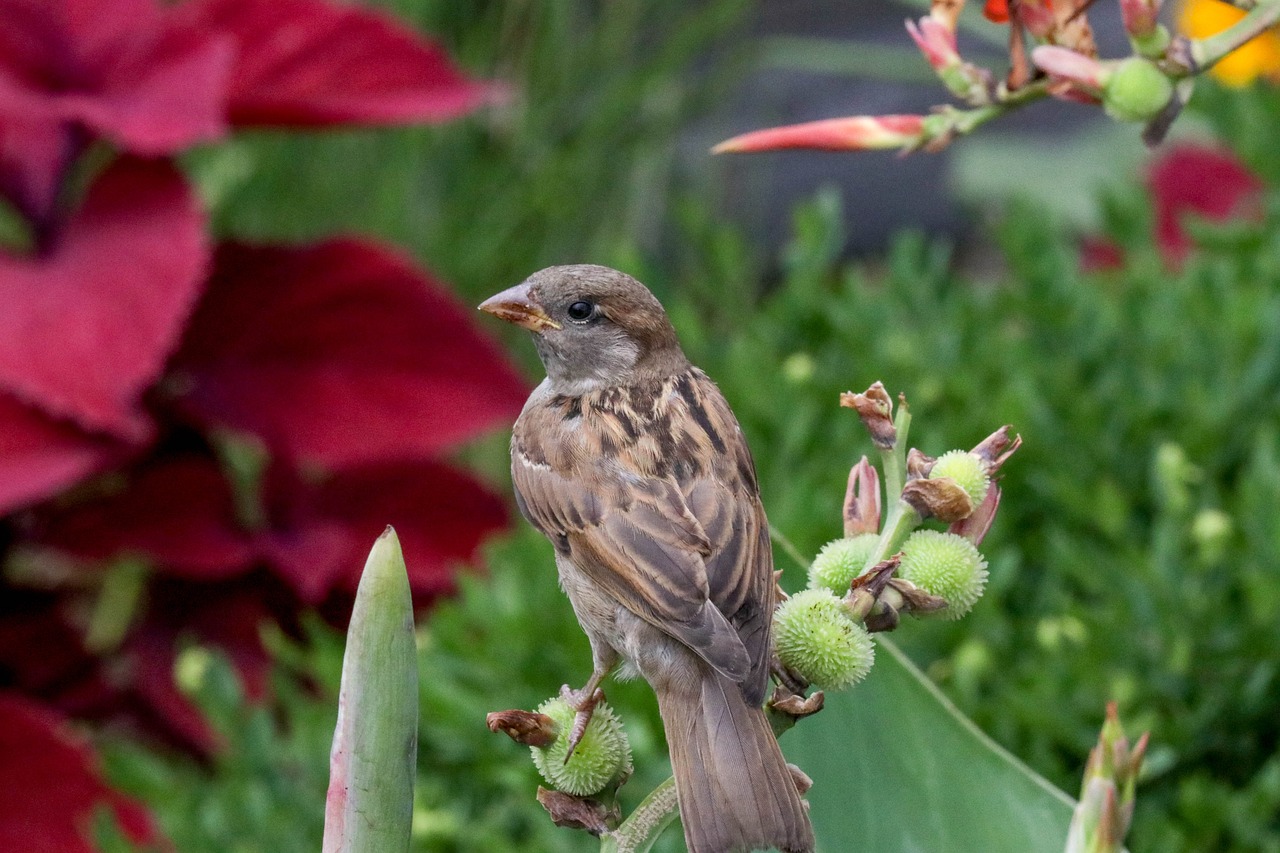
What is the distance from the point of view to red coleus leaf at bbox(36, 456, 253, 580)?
2609mm

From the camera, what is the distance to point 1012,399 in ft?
7.43

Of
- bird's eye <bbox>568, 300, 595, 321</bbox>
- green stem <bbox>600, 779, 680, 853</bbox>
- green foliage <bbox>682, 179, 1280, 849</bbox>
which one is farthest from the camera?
green foliage <bbox>682, 179, 1280, 849</bbox>

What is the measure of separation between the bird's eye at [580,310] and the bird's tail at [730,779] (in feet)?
1.22

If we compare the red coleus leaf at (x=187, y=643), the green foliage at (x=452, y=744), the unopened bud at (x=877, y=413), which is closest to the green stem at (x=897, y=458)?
the unopened bud at (x=877, y=413)

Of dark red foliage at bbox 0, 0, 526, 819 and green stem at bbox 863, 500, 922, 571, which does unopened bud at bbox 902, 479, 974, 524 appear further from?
dark red foliage at bbox 0, 0, 526, 819

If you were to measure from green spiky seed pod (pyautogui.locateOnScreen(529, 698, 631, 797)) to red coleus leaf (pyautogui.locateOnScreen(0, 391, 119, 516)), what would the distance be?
1795mm

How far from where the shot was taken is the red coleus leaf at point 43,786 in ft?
7.80

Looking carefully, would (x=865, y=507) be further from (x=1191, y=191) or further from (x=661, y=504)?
(x=1191, y=191)

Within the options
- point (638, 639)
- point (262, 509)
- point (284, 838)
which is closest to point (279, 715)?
point (262, 509)

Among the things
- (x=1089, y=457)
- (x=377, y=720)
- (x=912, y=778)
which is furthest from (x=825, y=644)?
(x=1089, y=457)

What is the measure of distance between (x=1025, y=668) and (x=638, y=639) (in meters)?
0.92

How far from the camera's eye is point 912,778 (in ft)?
3.67

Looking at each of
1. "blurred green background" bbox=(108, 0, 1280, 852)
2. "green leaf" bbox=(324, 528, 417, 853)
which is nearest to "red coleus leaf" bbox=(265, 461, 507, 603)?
"blurred green background" bbox=(108, 0, 1280, 852)

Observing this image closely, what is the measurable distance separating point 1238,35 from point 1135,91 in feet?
0.22
